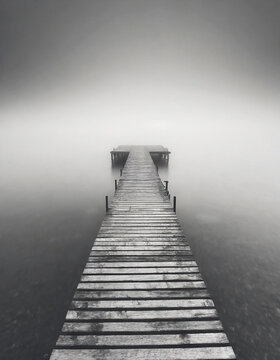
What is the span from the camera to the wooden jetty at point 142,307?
12.7 ft

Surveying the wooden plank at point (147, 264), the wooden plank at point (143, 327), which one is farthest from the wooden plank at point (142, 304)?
the wooden plank at point (147, 264)

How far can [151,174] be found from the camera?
1794 cm

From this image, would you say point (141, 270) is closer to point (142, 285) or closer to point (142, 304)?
point (142, 285)

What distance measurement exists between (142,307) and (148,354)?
1.03 m

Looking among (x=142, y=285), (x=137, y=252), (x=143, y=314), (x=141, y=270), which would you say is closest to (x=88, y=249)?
(x=137, y=252)

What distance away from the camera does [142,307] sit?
15.8ft

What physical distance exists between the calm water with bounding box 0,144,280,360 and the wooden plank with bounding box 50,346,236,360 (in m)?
4.13

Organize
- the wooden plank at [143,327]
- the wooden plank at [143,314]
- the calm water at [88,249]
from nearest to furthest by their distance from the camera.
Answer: the wooden plank at [143,327] < the wooden plank at [143,314] < the calm water at [88,249]

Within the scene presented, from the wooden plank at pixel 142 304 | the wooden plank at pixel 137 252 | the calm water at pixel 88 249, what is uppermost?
the wooden plank at pixel 142 304

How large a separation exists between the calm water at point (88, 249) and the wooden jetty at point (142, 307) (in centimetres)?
345

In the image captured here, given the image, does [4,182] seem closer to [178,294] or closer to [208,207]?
[208,207]

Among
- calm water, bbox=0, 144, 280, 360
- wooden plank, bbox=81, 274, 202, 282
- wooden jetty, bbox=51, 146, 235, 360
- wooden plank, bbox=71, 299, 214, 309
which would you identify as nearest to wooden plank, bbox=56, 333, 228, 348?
wooden jetty, bbox=51, 146, 235, 360

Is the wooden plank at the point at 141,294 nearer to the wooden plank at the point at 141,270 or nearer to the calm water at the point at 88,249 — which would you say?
the wooden plank at the point at 141,270

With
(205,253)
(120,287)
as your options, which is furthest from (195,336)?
(205,253)
